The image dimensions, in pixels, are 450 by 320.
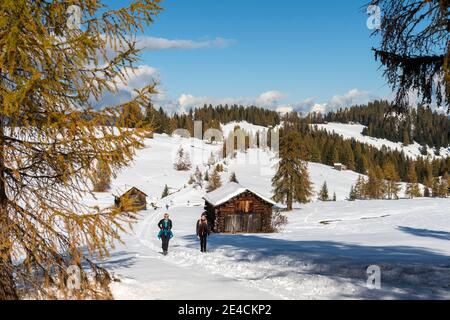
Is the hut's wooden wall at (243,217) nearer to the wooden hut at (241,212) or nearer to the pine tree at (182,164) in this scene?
the wooden hut at (241,212)

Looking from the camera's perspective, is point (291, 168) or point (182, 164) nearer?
point (291, 168)

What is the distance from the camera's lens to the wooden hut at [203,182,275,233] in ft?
115

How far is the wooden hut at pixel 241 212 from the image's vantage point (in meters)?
35.2

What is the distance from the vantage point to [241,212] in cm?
3591

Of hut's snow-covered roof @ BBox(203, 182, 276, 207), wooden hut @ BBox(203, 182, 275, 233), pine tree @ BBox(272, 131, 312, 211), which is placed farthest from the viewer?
pine tree @ BBox(272, 131, 312, 211)

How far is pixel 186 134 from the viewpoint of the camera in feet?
575

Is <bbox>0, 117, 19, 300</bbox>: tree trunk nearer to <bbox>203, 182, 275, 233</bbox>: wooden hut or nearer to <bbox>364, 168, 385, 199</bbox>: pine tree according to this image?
<bbox>203, 182, 275, 233</bbox>: wooden hut

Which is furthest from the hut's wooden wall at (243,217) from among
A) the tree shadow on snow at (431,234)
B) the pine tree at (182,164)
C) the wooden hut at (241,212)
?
the pine tree at (182,164)

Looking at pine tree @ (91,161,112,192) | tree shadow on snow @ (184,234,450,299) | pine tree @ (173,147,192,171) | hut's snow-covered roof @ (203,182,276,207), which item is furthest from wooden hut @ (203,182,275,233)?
pine tree @ (173,147,192,171)

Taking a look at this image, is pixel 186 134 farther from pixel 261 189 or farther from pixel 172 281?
pixel 172 281

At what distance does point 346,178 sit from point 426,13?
118010 mm

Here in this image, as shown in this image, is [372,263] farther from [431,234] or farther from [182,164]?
[182,164]

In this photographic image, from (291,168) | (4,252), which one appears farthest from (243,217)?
(4,252)
